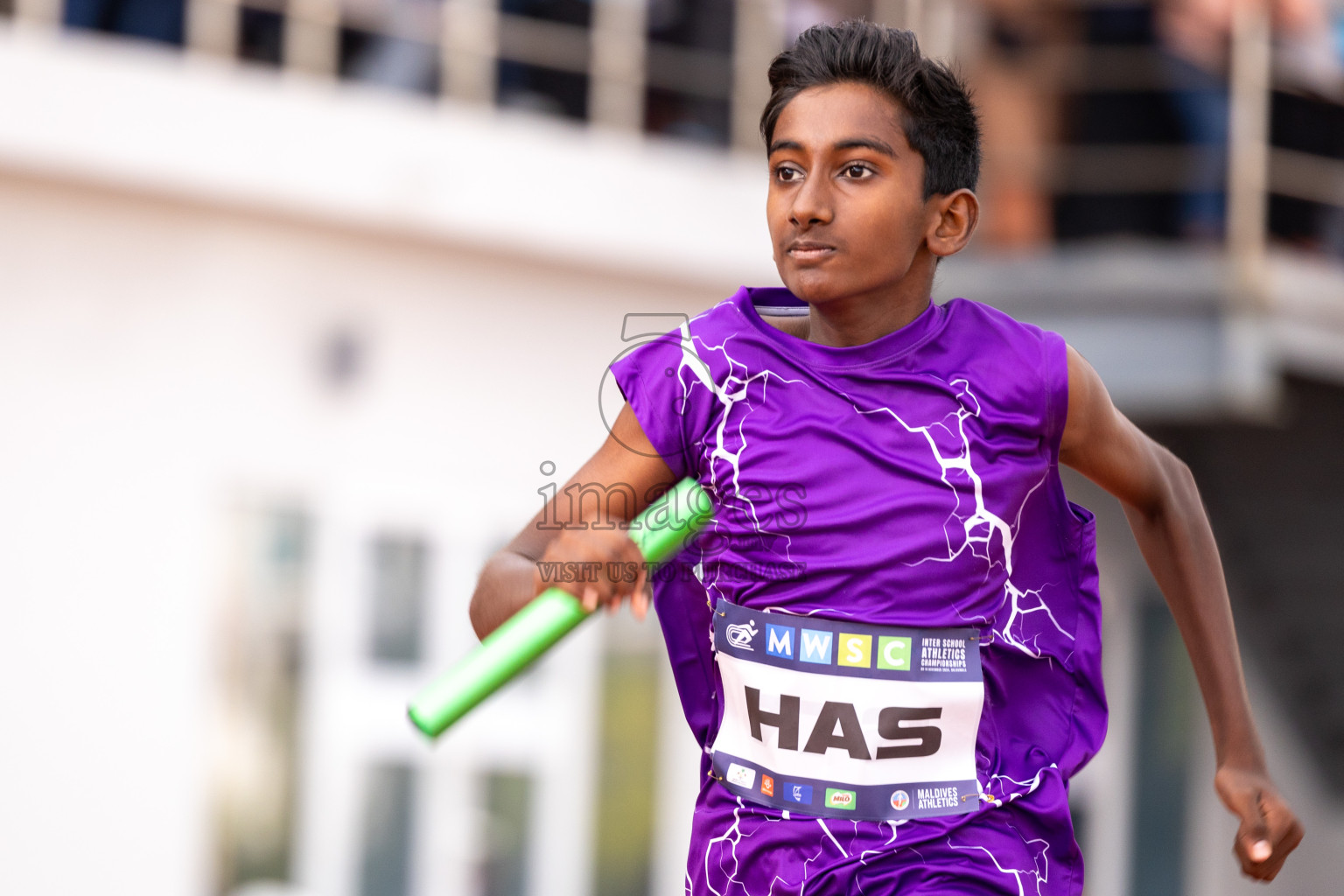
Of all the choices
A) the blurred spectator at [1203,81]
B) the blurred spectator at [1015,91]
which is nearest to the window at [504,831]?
the blurred spectator at [1015,91]

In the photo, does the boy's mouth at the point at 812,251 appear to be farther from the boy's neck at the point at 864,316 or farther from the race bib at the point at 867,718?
the race bib at the point at 867,718

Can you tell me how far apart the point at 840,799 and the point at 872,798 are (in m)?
0.04

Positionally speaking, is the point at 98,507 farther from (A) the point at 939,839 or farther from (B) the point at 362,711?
(A) the point at 939,839

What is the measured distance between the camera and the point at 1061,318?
6.89 metres

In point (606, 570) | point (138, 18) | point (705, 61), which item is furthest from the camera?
point (705, 61)

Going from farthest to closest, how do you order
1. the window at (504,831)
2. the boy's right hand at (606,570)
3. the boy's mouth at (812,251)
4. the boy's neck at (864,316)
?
the window at (504,831), the boy's neck at (864,316), the boy's mouth at (812,251), the boy's right hand at (606,570)

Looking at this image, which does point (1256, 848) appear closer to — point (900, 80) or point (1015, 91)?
point (900, 80)

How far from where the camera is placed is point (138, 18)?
623 centimetres

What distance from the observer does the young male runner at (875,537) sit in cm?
227

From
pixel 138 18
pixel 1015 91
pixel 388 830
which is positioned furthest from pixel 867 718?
pixel 1015 91

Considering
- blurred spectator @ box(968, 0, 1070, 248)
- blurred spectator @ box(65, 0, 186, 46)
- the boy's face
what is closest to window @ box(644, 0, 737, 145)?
blurred spectator @ box(968, 0, 1070, 248)

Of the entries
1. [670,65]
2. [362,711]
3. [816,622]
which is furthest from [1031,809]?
[670,65]

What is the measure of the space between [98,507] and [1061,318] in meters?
3.83

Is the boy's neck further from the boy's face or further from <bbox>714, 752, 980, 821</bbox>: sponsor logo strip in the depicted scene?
<bbox>714, 752, 980, 821</bbox>: sponsor logo strip
